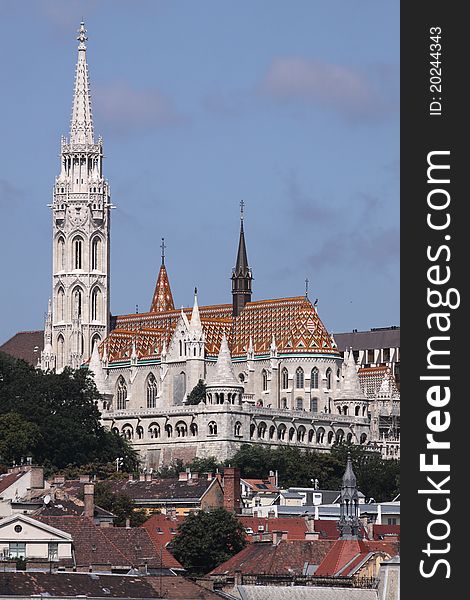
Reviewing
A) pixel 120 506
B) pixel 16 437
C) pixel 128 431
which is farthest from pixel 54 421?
pixel 120 506

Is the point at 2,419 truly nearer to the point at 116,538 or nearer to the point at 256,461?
the point at 256,461

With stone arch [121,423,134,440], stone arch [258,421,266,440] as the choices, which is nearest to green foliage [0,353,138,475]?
stone arch [121,423,134,440]

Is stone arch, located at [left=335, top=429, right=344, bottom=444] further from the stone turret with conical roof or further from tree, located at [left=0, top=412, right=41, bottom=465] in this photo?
tree, located at [left=0, top=412, right=41, bottom=465]

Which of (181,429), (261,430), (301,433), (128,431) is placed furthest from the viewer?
(128,431)

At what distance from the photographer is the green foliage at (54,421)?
166 metres

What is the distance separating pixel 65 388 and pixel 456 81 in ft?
510

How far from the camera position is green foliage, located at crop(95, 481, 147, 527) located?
113 m

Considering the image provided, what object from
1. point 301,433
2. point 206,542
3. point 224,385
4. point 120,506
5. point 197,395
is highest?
point 224,385

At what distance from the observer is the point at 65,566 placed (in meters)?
80.1

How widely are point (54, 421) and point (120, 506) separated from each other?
58.0m

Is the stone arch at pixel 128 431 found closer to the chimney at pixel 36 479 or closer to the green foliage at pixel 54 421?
the green foliage at pixel 54 421

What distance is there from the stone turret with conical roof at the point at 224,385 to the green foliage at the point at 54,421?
840cm

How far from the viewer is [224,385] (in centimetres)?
19062

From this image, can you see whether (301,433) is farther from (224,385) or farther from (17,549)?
(17,549)
